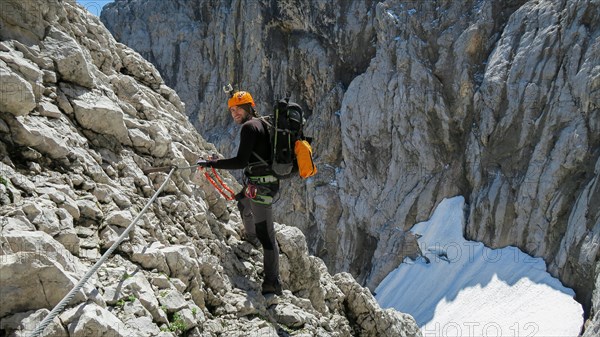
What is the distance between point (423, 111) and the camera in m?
36.3

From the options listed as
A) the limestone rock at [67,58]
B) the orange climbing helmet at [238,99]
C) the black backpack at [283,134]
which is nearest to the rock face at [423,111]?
the black backpack at [283,134]

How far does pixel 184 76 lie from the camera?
2285 inches

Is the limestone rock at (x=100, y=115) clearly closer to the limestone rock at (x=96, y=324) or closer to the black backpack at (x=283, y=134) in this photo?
the black backpack at (x=283, y=134)

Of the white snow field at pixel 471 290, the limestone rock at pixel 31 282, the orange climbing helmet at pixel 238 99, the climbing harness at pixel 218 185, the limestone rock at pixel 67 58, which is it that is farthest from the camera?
the white snow field at pixel 471 290

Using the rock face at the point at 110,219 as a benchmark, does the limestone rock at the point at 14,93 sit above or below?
above

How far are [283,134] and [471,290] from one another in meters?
24.4

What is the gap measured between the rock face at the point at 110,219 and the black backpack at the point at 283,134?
5.20 feet

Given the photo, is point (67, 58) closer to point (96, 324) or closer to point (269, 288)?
point (96, 324)

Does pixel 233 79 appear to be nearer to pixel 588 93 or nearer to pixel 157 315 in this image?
pixel 588 93

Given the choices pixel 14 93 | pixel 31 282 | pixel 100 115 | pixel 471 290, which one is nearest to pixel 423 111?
pixel 471 290

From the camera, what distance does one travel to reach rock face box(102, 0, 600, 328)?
1069 inches

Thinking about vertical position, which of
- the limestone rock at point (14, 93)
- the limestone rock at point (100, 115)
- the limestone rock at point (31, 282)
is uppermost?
the limestone rock at point (14, 93)

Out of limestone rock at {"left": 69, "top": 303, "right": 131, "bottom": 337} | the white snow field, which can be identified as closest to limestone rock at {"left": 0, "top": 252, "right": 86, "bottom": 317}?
limestone rock at {"left": 69, "top": 303, "right": 131, "bottom": 337}

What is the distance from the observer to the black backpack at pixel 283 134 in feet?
22.4
